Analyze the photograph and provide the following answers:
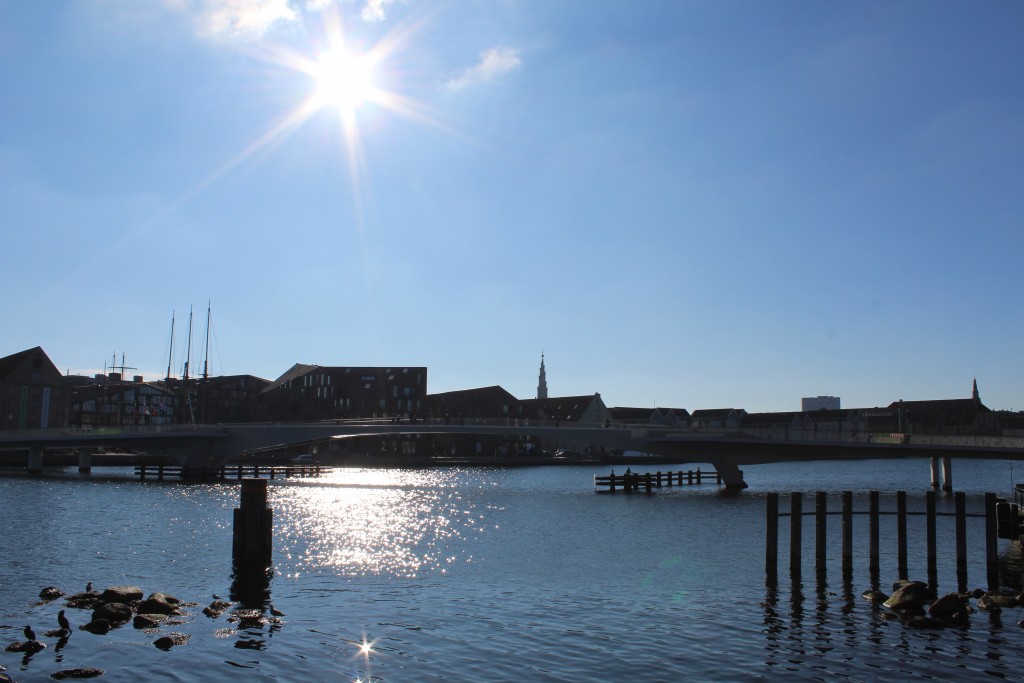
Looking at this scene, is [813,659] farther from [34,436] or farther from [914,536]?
[34,436]

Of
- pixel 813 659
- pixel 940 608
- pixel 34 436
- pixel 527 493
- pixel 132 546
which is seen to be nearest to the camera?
pixel 813 659

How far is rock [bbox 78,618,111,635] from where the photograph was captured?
21.7 meters

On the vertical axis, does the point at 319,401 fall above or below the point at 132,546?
above

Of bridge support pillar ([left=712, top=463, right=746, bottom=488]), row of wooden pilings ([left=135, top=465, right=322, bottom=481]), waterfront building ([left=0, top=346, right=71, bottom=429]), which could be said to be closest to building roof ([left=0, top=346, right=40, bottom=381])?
waterfront building ([left=0, top=346, right=71, bottom=429])

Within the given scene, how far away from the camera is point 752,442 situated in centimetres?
7694

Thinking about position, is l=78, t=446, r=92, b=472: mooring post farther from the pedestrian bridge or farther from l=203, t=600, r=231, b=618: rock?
l=203, t=600, r=231, b=618: rock

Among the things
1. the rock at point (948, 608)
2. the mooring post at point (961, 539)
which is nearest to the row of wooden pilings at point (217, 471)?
the mooring post at point (961, 539)

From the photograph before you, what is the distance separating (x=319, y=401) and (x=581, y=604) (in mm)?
132264

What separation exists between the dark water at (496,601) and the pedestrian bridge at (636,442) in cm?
2240

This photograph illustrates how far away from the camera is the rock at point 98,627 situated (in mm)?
21719

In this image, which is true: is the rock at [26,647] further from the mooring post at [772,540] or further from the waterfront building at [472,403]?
the waterfront building at [472,403]

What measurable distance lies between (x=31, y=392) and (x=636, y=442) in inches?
3941

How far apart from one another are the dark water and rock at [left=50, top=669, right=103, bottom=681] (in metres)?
0.32

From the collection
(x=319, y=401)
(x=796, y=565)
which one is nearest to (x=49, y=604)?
(x=796, y=565)
